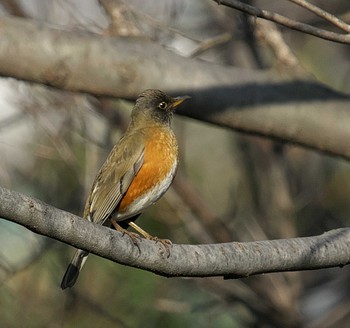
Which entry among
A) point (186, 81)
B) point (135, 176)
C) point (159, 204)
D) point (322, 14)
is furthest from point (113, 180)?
point (322, 14)

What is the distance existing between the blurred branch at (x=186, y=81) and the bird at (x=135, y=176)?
0.54ft

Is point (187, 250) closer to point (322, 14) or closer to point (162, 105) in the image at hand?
point (322, 14)

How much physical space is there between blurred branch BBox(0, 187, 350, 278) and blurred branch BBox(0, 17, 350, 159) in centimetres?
152

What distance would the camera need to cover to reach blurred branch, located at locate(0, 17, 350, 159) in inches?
211

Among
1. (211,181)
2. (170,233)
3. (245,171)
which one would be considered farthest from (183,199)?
(211,181)

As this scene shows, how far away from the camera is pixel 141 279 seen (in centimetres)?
664

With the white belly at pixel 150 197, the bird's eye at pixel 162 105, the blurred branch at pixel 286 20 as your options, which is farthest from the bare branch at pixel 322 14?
the bird's eye at pixel 162 105

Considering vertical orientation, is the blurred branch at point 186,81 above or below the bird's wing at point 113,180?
above

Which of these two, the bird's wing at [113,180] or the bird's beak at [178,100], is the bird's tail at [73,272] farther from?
the bird's beak at [178,100]

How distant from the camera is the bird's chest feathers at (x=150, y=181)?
5159 millimetres

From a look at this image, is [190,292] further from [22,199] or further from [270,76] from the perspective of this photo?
[22,199]

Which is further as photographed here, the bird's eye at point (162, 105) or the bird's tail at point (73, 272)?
the bird's eye at point (162, 105)

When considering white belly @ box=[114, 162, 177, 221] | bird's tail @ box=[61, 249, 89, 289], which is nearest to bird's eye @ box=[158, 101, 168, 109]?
white belly @ box=[114, 162, 177, 221]

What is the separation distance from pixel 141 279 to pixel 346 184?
6.80 feet
